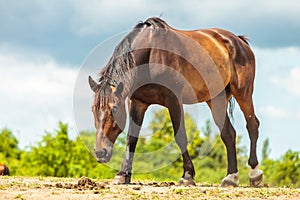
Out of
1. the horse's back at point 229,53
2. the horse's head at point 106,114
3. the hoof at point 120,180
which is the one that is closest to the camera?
the horse's head at point 106,114

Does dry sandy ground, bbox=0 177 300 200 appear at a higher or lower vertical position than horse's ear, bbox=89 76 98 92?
lower

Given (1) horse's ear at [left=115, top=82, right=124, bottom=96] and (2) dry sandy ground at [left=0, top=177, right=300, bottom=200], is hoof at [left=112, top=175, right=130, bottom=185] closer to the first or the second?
(2) dry sandy ground at [left=0, top=177, right=300, bottom=200]

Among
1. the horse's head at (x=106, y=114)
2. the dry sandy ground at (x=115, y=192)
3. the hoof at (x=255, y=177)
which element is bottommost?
the dry sandy ground at (x=115, y=192)

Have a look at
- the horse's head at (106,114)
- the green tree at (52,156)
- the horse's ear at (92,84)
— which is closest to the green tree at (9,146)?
the green tree at (52,156)

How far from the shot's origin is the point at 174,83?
9.76 metres

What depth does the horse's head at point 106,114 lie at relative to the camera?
353 inches

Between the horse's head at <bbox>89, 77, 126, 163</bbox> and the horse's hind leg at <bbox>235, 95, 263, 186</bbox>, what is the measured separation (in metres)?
3.04

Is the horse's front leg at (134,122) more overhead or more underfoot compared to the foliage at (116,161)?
more underfoot

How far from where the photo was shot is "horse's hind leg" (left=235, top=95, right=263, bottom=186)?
10938 mm

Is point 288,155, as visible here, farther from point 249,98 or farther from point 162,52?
point 162,52

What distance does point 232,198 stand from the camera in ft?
26.0

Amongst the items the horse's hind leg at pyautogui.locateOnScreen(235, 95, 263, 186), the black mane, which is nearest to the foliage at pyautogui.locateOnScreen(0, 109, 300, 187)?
the horse's hind leg at pyautogui.locateOnScreen(235, 95, 263, 186)

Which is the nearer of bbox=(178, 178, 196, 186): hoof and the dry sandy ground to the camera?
the dry sandy ground

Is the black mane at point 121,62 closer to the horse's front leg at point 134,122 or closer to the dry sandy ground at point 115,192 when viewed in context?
the horse's front leg at point 134,122
